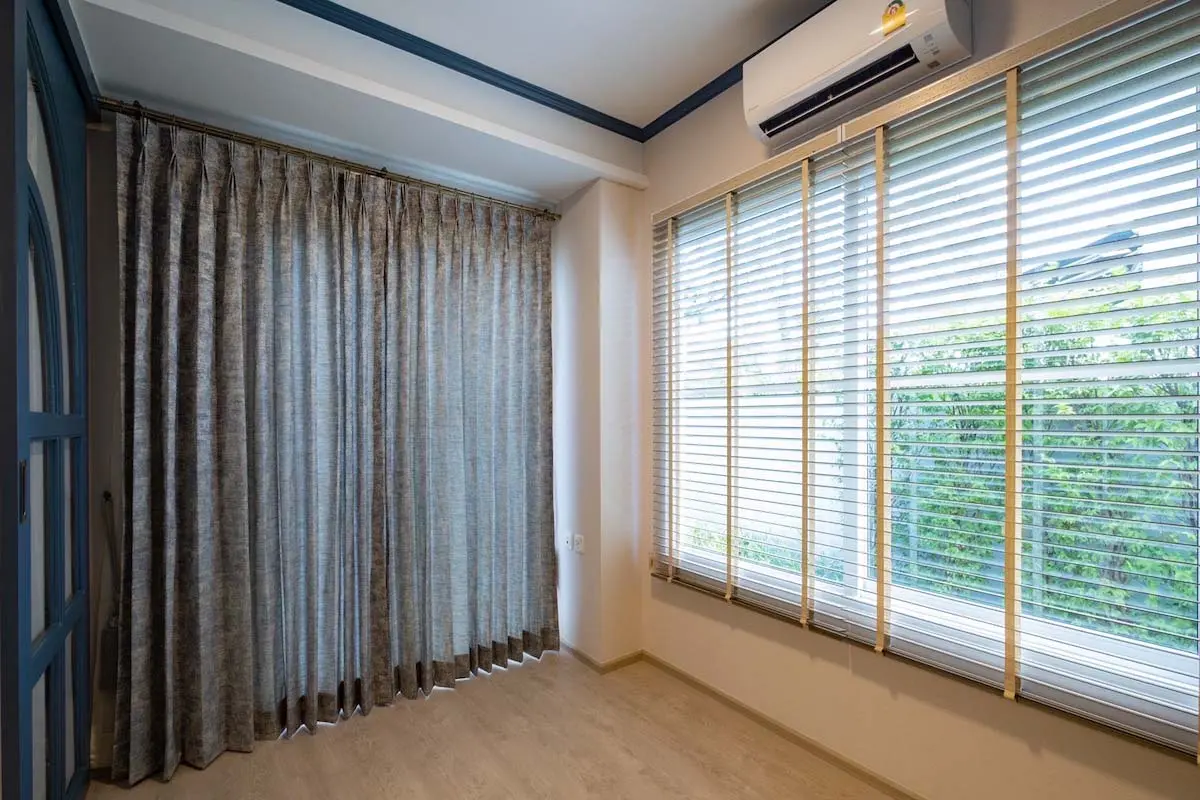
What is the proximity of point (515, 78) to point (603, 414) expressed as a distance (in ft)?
5.43

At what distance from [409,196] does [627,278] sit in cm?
120

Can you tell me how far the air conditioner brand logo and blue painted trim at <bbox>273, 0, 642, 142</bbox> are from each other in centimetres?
143

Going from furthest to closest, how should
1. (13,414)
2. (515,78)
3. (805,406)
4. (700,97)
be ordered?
(700,97)
(515,78)
(805,406)
(13,414)

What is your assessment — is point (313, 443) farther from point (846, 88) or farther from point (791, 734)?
point (846, 88)

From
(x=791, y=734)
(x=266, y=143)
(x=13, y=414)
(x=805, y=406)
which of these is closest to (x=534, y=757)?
(x=791, y=734)

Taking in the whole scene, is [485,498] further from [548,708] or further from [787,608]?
[787,608]

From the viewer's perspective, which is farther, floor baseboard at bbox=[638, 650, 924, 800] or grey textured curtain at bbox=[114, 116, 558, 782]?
grey textured curtain at bbox=[114, 116, 558, 782]

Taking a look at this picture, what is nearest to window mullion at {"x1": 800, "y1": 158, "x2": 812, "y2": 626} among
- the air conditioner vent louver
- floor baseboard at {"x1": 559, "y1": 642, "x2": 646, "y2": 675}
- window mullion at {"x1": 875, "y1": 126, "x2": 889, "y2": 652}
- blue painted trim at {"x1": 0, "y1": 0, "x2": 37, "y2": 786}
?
the air conditioner vent louver

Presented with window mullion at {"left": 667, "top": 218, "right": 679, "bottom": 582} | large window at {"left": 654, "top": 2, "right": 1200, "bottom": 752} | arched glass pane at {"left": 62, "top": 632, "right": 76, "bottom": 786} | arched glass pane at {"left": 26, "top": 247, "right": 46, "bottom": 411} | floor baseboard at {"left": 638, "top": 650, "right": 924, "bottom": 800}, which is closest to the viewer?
large window at {"left": 654, "top": 2, "right": 1200, "bottom": 752}

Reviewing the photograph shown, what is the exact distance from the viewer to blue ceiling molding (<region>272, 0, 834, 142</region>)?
6.45ft

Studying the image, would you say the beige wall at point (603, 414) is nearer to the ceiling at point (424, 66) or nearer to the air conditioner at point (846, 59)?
the ceiling at point (424, 66)

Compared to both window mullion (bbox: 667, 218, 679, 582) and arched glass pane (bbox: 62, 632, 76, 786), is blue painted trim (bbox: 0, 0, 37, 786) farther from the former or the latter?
window mullion (bbox: 667, 218, 679, 582)

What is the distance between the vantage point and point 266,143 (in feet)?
7.37

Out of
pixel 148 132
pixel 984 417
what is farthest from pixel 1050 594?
pixel 148 132
